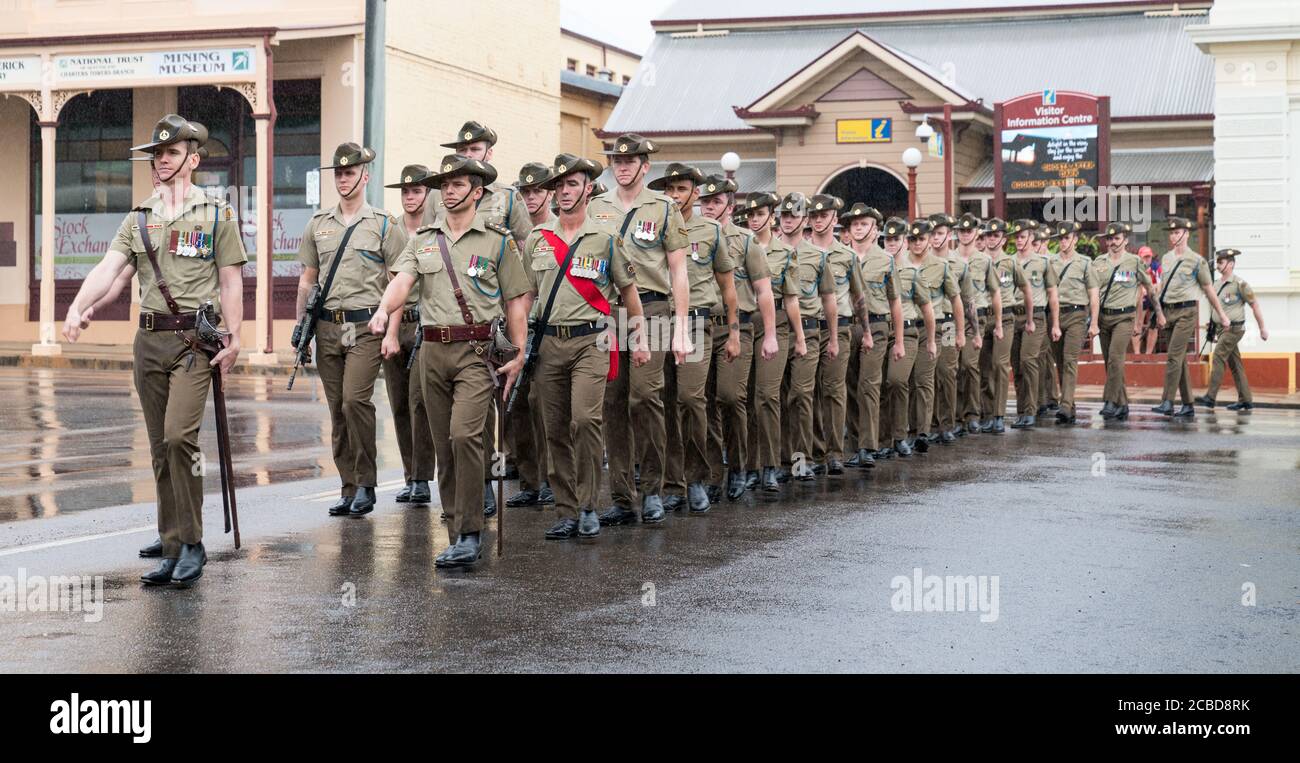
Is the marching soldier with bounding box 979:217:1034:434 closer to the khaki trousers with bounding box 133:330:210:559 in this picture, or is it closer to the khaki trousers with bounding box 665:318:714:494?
the khaki trousers with bounding box 665:318:714:494

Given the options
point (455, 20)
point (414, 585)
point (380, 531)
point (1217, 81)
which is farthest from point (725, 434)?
point (455, 20)

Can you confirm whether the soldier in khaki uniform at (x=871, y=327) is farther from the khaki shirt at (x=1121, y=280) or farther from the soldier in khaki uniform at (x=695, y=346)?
the khaki shirt at (x=1121, y=280)

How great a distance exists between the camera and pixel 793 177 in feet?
108

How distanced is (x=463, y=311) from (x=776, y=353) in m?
3.73

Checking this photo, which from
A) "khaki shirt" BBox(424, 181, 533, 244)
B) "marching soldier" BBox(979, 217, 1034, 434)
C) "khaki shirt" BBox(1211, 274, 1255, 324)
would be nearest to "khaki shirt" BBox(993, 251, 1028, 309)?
"marching soldier" BBox(979, 217, 1034, 434)

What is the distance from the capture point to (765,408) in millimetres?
12453

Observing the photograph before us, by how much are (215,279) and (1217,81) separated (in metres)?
20.1

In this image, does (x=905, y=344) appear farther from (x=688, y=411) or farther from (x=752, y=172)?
(x=752, y=172)

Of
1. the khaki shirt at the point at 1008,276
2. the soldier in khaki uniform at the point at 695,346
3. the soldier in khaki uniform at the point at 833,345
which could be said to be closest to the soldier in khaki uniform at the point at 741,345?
the soldier in khaki uniform at the point at 695,346

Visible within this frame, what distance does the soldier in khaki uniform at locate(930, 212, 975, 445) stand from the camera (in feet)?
54.2

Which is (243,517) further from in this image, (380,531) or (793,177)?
(793,177)

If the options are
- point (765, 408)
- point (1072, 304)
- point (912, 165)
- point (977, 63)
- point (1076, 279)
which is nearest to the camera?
point (765, 408)

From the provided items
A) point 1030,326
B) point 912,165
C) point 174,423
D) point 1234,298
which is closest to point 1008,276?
point 1030,326

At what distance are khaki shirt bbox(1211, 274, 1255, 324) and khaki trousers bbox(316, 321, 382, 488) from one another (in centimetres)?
1389
